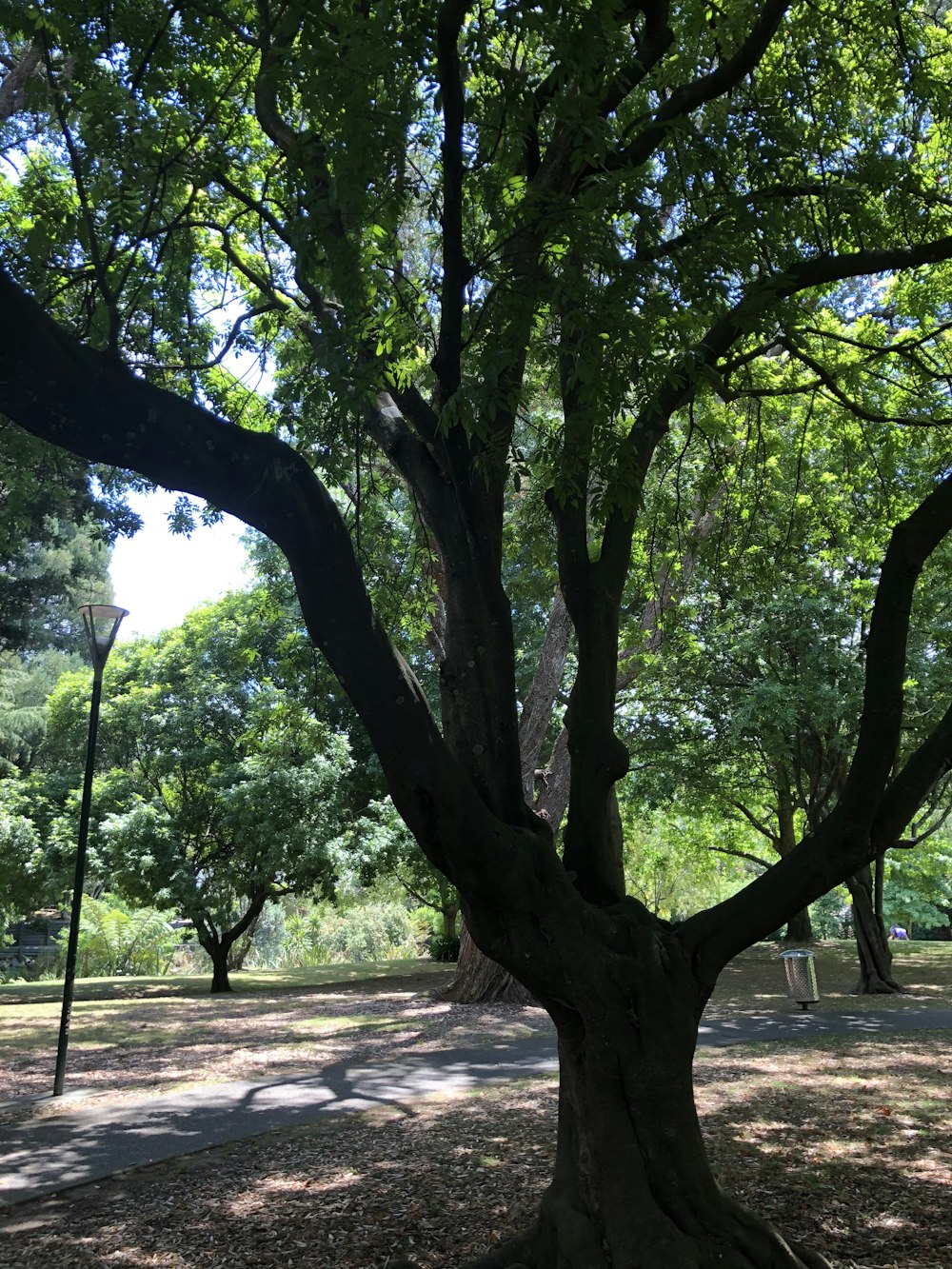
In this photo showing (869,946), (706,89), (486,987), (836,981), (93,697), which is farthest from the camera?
(836,981)

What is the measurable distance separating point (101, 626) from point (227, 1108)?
5.36 meters

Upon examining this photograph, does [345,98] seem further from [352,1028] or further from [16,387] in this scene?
[352,1028]

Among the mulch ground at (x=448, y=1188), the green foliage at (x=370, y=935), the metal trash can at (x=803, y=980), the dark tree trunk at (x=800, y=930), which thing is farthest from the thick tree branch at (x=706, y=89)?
the green foliage at (x=370, y=935)

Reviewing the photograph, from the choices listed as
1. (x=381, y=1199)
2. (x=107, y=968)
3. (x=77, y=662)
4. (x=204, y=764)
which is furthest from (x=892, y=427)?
(x=77, y=662)

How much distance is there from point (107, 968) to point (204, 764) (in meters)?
8.95

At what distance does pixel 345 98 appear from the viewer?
4.19 metres

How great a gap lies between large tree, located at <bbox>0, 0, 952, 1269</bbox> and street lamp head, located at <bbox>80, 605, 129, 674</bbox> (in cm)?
458

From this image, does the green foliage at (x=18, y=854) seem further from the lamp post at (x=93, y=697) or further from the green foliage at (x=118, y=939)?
the lamp post at (x=93, y=697)

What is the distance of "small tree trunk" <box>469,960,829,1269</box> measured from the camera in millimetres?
4148

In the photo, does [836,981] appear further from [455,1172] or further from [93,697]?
[93,697]

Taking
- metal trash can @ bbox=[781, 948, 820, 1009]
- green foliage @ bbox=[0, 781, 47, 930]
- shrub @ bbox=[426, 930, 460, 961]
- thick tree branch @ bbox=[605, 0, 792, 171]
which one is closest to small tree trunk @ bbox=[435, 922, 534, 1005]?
metal trash can @ bbox=[781, 948, 820, 1009]

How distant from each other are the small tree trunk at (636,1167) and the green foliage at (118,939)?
74.9ft

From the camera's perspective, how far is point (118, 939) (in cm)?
2592

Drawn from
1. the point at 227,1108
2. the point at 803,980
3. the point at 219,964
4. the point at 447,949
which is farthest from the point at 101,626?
the point at 447,949
